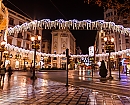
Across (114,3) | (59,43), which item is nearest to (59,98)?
(114,3)

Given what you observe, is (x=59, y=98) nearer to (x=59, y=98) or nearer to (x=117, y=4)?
(x=59, y=98)

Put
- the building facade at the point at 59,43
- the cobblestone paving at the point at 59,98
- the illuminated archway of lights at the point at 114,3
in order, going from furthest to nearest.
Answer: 1. the building facade at the point at 59,43
2. the cobblestone paving at the point at 59,98
3. the illuminated archway of lights at the point at 114,3

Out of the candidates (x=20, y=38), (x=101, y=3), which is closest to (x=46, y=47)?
(x=20, y=38)

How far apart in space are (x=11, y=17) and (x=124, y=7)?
43.1 meters

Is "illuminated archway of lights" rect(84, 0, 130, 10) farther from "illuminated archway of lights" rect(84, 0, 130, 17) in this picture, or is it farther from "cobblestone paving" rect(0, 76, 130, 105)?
"cobblestone paving" rect(0, 76, 130, 105)

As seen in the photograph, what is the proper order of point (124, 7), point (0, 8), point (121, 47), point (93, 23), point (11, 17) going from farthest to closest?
1. point (121, 47)
2. point (11, 17)
3. point (93, 23)
4. point (124, 7)
5. point (0, 8)

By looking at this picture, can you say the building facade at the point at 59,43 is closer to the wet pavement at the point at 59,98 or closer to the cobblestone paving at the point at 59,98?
the wet pavement at the point at 59,98

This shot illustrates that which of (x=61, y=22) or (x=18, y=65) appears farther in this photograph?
(x=18, y=65)

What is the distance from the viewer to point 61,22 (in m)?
20.8

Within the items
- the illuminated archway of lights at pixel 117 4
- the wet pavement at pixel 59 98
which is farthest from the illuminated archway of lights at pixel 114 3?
the wet pavement at pixel 59 98

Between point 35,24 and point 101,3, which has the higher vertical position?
point 35,24

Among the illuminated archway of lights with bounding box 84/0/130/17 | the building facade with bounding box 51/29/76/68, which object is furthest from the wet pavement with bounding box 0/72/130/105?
the building facade with bounding box 51/29/76/68

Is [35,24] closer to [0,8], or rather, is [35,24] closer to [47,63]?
[0,8]

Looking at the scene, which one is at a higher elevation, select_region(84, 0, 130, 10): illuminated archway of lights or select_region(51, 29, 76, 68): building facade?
select_region(51, 29, 76, 68): building facade
